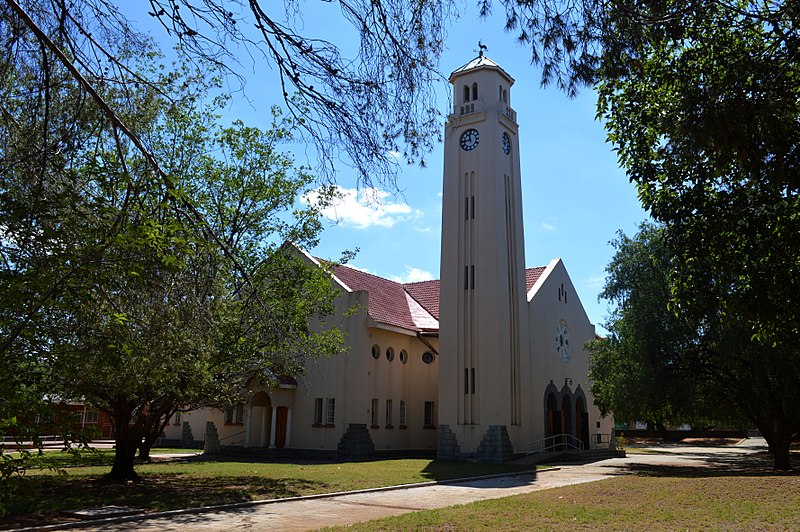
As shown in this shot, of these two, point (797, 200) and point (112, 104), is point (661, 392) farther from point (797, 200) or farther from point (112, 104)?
point (112, 104)

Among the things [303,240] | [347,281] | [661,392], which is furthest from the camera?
[347,281]

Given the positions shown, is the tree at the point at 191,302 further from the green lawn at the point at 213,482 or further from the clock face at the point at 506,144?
the clock face at the point at 506,144

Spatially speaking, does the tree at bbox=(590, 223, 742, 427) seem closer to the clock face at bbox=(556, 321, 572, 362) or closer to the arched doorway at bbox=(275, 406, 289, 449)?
the clock face at bbox=(556, 321, 572, 362)

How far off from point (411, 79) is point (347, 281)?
24.3 meters

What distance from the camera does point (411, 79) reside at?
337 inches

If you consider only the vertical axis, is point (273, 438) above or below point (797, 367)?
below

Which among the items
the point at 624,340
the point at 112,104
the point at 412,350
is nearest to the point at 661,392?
the point at 624,340

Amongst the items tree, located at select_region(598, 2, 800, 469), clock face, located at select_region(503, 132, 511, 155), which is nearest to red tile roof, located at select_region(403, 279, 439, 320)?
clock face, located at select_region(503, 132, 511, 155)

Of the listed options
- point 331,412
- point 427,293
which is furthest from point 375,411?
point 427,293

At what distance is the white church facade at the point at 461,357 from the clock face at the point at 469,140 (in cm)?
5

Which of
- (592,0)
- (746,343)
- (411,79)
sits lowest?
(746,343)

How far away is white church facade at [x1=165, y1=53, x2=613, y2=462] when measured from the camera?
1104 inches

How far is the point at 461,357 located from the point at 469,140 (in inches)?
414

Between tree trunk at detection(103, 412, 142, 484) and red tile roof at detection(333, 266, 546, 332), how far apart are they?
14.0 meters
